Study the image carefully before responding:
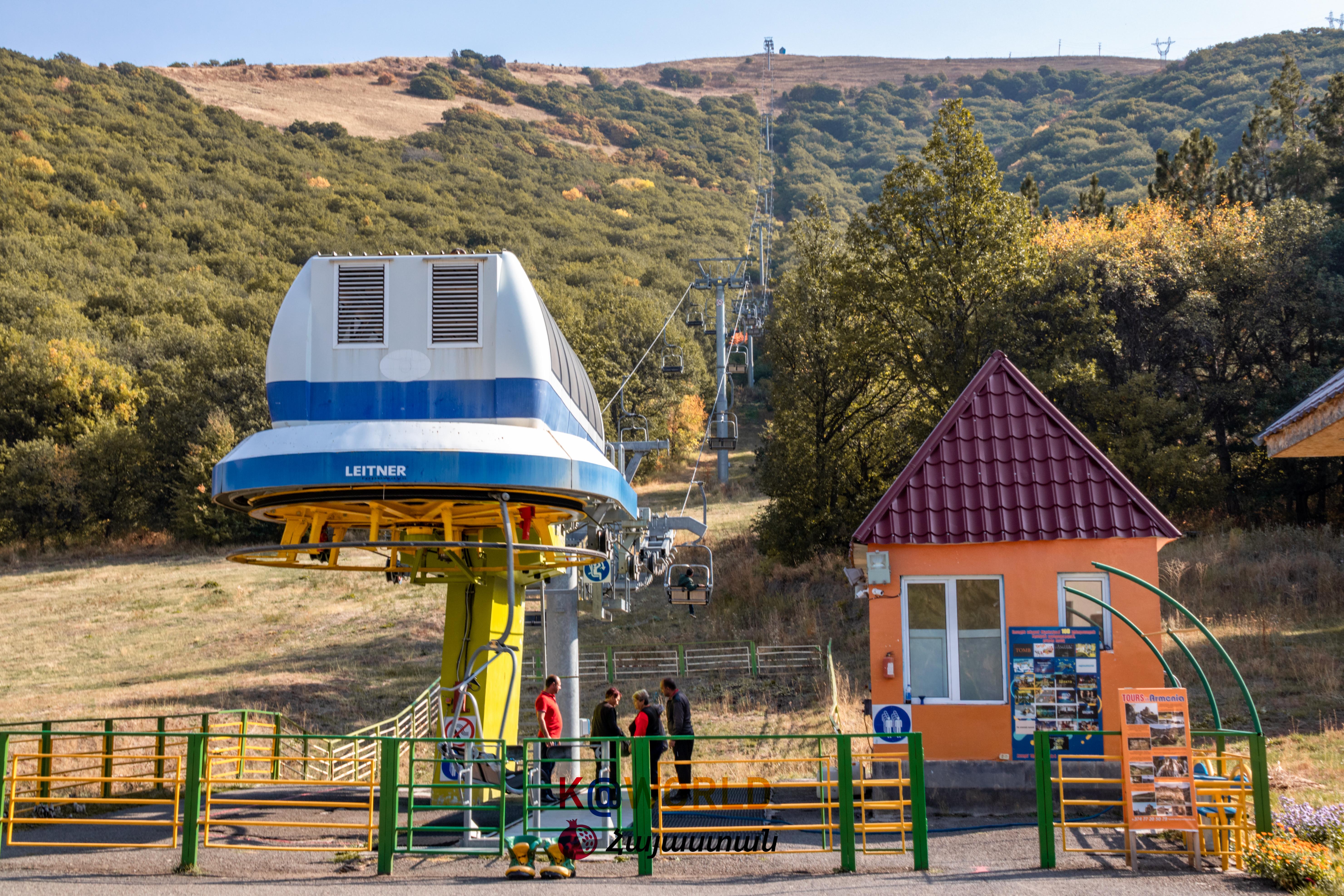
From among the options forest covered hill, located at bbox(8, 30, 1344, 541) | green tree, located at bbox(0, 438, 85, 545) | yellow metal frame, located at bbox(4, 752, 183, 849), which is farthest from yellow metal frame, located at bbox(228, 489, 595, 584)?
green tree, located at bbox(0, 438, 85, 545)

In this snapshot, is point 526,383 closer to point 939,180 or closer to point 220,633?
point 939,180

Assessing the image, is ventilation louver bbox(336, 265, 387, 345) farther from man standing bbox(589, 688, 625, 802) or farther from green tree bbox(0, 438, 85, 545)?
green tree bbox(0, 438, 85, 545)

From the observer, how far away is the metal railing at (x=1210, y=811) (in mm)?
9938

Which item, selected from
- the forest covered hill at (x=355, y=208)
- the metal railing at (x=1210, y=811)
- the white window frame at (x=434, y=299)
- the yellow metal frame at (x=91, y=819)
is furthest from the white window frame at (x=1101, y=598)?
the forest covered hill at (x=355, y=208)

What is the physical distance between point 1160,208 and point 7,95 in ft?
402

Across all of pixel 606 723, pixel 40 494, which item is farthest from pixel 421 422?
pixel 40 494

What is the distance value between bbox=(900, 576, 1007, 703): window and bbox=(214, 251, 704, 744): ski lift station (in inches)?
183

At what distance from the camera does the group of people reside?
12.4 m

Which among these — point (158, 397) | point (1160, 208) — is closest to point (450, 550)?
point (1160, 208)

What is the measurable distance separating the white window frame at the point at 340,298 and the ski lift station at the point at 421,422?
0.02 meters

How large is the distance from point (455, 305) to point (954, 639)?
27.1 ft

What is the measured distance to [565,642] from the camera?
17.2 meters

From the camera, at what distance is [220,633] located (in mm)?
34625

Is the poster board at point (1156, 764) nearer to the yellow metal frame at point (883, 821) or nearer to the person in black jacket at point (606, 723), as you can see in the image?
the yellow metal frame at point (883, 821)
